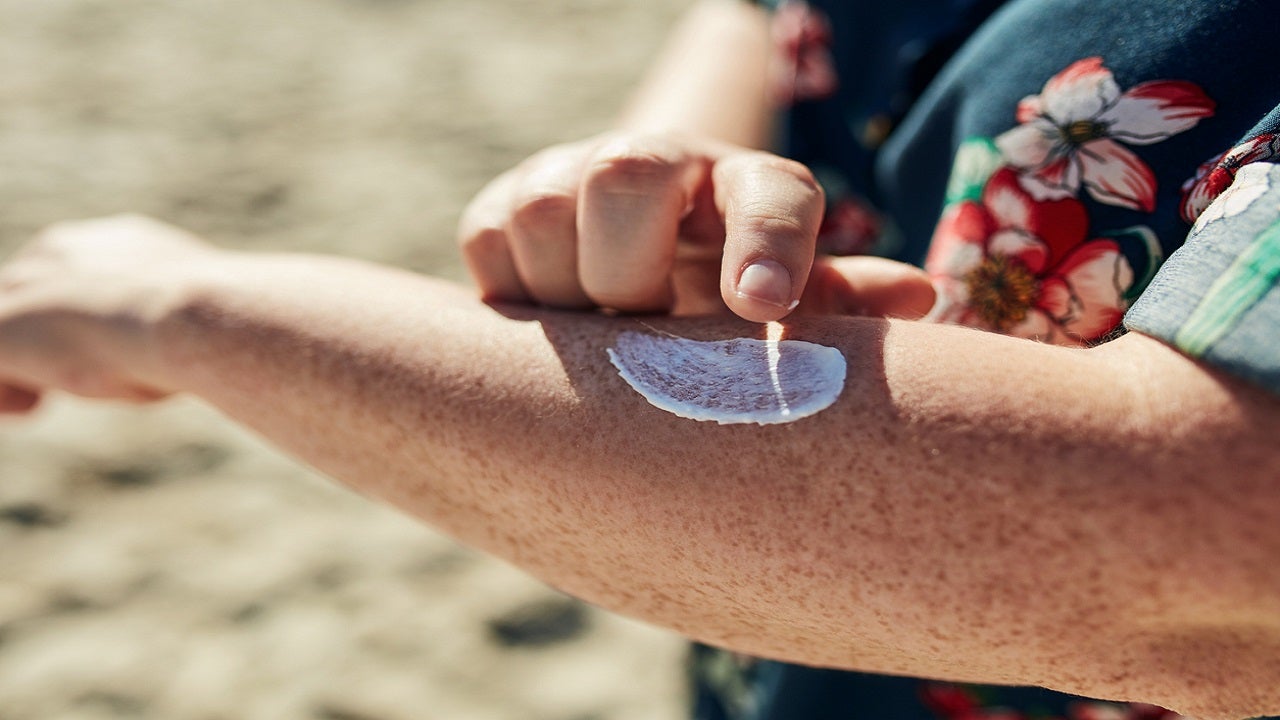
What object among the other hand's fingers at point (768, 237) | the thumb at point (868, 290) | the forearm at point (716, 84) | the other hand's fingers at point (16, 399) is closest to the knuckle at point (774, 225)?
the other hand's fingers at point (768, 237)

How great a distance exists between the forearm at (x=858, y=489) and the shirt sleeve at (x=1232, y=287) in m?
0.03

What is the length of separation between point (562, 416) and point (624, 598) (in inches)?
7.5

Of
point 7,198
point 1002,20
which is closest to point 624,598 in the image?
point 1002,20

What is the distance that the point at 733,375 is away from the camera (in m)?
0.63

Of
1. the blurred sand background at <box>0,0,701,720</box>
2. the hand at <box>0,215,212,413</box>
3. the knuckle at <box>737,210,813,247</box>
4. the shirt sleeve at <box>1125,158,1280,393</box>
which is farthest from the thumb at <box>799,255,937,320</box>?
the blurred sand background at <box>0,0,701,720</box>

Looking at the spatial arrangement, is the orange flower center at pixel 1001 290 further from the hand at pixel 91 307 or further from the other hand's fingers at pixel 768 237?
the hand at pixel 91 307

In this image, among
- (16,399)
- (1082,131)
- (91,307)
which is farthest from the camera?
(16,399)

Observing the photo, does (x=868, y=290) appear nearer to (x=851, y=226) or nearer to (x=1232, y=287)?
(x=1232, y=287)

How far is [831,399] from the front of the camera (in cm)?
57

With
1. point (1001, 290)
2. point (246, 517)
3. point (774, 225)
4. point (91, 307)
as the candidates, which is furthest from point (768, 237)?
point (246, 517)

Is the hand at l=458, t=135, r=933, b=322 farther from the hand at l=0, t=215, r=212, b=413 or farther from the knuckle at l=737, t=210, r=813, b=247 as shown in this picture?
the hand at l=0, t=215, r=212, b=413

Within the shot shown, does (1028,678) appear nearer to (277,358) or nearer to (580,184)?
(580,184)

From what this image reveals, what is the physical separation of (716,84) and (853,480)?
0.86 meters

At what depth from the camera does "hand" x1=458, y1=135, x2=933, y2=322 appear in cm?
66
